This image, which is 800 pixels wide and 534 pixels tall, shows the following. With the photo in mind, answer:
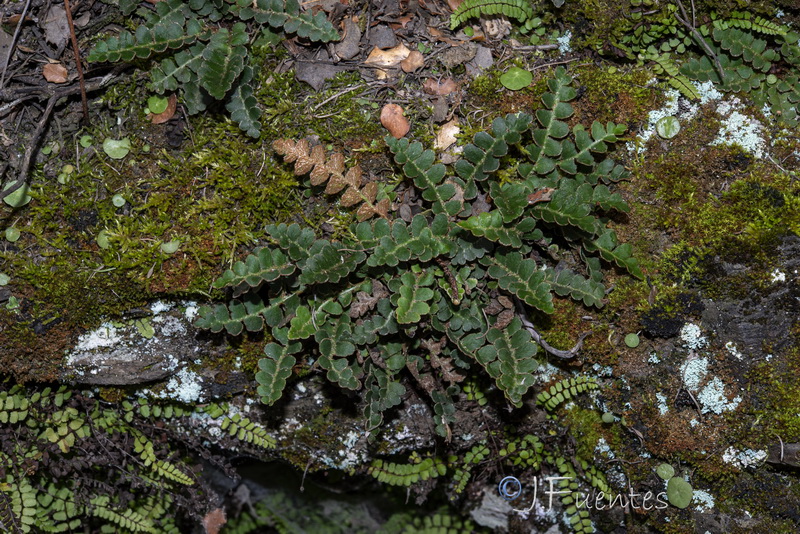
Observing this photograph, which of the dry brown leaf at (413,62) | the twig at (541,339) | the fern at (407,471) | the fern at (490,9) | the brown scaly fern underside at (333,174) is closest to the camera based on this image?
the brown scaly fern underside at (333,174)

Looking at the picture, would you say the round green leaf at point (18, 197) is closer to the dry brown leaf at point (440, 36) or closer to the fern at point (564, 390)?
the dry brown leaf at point (440, 36)

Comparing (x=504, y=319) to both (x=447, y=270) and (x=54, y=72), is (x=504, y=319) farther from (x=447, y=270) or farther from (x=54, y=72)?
(x=54, y=72)

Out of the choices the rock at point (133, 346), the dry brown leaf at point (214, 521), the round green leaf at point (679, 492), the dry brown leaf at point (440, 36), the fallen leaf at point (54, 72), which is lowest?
the dry brown leaf at point (214, 521)

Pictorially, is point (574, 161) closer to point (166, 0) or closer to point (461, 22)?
point (461, 22)

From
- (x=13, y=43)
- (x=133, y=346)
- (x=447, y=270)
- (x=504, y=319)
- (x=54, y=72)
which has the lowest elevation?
(x=133, y=346)

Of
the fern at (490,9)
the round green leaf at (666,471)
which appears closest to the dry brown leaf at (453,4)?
the fern at (490,9)

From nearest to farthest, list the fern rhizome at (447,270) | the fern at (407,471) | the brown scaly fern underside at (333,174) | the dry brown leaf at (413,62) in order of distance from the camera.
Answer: the fern rhizome at (447,270) < the brown scaly fern underside at (333,174) < the dry brown leaf at (413,62) < the fern at (407,471)

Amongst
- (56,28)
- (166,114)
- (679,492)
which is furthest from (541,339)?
(56,28)
